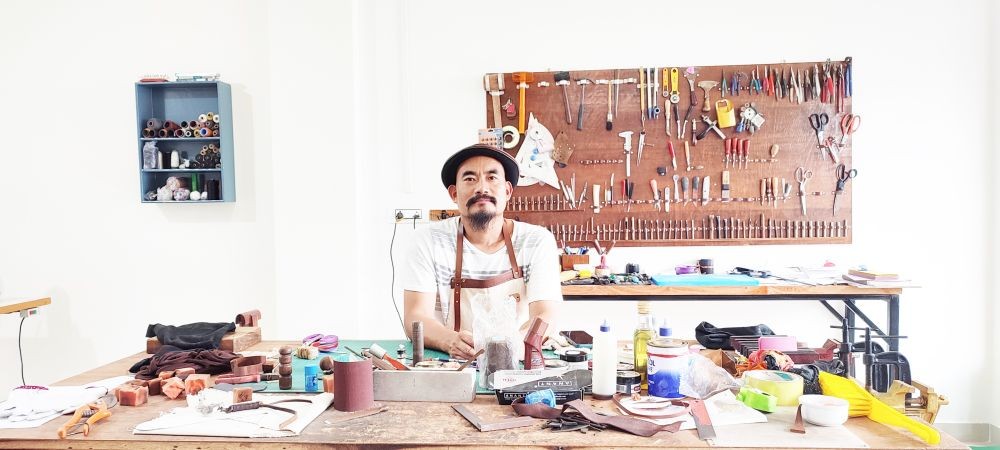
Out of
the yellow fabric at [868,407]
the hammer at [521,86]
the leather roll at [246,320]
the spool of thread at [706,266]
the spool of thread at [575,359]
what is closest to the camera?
the yellow fabric at [868,407]

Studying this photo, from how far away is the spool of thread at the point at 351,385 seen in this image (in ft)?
5.76

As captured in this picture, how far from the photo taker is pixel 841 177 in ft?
14.4

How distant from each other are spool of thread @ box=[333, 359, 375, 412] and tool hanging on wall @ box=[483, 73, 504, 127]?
3085 mm

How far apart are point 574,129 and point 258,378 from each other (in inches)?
123

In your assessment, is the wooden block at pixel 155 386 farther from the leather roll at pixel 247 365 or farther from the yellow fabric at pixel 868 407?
the yellow fabric at pixel 868 407

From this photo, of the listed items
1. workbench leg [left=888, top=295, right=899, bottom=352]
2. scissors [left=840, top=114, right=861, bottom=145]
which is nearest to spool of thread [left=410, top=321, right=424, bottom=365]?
workbench leg [left=888, top=295, right=899, bottom=352]

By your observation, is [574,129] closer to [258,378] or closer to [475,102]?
[475,102]

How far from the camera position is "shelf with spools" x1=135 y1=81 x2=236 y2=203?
4.41 meters

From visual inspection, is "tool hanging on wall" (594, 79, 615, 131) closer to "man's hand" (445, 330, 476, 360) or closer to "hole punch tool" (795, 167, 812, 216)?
"hole punch tool" (795, 167, 812, 216)

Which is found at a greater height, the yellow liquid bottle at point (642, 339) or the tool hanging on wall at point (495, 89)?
the tool hanging on wall at point (495, 89)

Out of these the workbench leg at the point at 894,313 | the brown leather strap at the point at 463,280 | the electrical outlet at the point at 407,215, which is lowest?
the workbench leg at the point at 894,313

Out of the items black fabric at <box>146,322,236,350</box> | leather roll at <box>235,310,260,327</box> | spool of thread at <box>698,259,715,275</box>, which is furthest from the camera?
spool of thread at <box>698,259,715,275</box>

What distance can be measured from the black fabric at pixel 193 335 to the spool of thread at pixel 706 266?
3.10 metres

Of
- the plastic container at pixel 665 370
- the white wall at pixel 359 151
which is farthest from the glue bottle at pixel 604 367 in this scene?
the white wall at pixel 359 151
